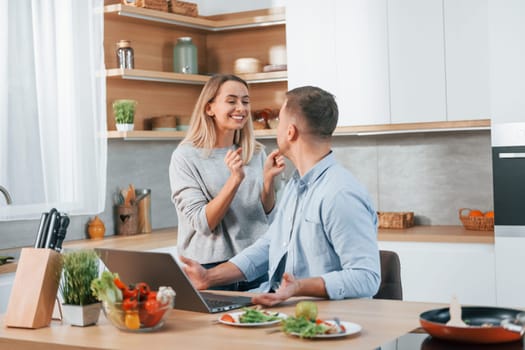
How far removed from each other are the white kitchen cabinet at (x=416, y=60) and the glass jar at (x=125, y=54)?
5.00 feet

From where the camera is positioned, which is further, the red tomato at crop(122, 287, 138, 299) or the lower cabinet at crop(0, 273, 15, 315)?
the lower cabinet at crop(0, 273, 15, 315)

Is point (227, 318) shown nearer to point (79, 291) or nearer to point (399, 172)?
point (79, 291)

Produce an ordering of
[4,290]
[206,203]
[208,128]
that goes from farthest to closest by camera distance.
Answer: [4,290] < [208,128] < [206,203]

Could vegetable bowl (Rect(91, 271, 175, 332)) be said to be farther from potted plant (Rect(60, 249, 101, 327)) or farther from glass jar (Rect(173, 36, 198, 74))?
glass jar (Rect(173, 36, 198, 74))

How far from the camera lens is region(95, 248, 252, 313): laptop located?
90.1 inches

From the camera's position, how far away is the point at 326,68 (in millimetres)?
5102

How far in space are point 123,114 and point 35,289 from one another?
274cm

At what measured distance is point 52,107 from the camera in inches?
177

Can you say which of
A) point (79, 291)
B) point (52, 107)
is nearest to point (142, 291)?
point (79, 291)

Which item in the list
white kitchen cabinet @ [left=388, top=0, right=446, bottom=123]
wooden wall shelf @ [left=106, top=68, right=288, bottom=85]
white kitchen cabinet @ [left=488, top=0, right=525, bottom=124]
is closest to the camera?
white kitchen cabinet @ [left=488, top=0, right=525, bottom=124]

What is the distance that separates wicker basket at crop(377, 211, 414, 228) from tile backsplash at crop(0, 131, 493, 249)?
10.7 inches

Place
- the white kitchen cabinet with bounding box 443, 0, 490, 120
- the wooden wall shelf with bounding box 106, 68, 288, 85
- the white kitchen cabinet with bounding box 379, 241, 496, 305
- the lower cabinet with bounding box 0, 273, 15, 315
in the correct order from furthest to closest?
the wooden wall shelf with bounding box 106, 68, 288, 85 → the white kitchen cabinet with bounding box 443, 0, 490, 120 → the white kitchen cabinet with bounding box 379, 241, 496, 305 → the lower cabinet with bounding box 0, 273, 15, 315

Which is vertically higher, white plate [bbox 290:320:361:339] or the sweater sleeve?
the sweater sleeve

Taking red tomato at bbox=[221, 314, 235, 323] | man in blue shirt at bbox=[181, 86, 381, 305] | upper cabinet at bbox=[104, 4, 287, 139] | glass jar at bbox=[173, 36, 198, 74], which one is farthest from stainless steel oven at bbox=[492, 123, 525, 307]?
red tomato at bbox=[221, 314, 235, 323]
